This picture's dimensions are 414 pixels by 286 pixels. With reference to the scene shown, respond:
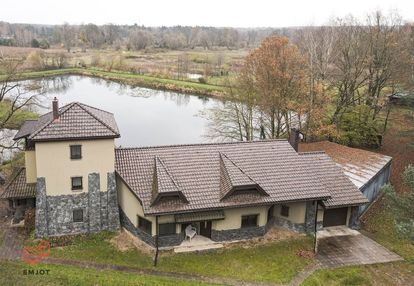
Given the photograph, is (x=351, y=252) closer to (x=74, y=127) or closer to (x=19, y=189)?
(x=74, y=127)

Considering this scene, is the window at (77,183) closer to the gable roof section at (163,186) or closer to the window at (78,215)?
the window at (78,215)

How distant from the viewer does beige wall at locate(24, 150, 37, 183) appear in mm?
22172

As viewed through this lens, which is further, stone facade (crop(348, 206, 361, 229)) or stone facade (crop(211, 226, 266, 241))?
stone facade (crop(348, 206, 361, 229))

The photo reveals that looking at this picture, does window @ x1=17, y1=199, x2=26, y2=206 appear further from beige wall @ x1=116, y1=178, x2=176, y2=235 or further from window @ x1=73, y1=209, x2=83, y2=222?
beige wall @ x1=116, y1=178, x2=176, y2=235

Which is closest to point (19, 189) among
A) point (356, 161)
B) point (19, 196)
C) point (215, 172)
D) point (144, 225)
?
point (19, 196)

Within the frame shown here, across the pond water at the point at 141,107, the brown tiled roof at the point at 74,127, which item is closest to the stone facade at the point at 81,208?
the brown tiled roof at the point at 74,127

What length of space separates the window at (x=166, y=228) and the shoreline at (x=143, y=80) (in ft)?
140

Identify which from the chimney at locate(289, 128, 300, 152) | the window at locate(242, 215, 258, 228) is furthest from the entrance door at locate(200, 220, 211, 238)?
the chimney at locate(289, 128, 300, 152)

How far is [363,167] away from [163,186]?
631 inches

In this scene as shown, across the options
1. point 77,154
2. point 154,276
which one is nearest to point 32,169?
point 77,154

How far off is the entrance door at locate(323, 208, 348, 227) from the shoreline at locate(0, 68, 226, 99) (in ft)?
131

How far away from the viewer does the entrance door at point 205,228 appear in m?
22.0

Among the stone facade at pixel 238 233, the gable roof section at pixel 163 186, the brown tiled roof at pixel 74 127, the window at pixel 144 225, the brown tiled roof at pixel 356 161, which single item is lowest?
the stone facade at pixel 238 233

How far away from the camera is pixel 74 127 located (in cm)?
2116
